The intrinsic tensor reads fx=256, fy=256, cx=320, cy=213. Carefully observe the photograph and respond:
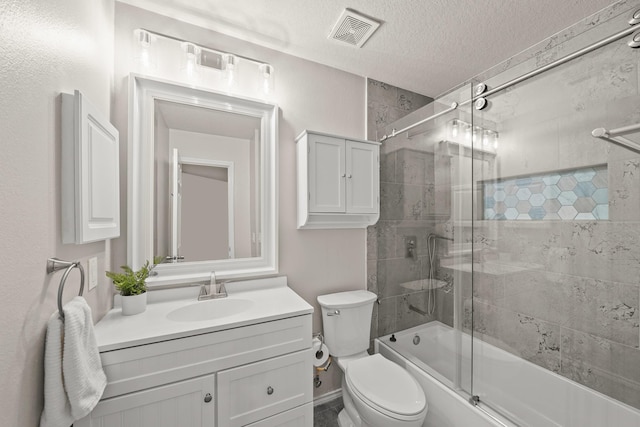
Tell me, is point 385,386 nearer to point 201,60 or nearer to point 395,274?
point 395,274

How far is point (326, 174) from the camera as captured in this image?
5.75ft

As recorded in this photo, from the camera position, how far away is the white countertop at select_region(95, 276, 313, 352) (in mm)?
1022

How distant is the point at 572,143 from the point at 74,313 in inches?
89.6

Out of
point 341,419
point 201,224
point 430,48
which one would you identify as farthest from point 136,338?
point 430,48

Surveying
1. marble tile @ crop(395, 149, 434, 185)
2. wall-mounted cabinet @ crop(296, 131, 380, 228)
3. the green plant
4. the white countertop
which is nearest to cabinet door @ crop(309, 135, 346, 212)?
wall-mounted cabinet @ crop(296, 131, 380, 228)

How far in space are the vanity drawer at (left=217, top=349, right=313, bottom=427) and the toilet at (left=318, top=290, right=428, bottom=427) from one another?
0.32 metres

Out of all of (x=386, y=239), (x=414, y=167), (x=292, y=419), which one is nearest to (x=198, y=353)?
(x=292, y=419)

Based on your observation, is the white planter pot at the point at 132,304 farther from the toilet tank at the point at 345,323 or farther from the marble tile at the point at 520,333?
the marble tile at the point at 520,333

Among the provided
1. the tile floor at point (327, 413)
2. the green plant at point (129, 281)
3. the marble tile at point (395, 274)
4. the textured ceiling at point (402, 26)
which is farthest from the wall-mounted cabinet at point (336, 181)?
the tile floor at point (327, 413)

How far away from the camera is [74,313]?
0.79 m

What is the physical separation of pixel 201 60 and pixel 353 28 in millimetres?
939

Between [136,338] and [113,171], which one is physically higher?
[113,171]

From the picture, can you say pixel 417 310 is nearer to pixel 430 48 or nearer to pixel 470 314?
pixel 470 314

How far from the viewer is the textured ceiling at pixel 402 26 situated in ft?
4.60
